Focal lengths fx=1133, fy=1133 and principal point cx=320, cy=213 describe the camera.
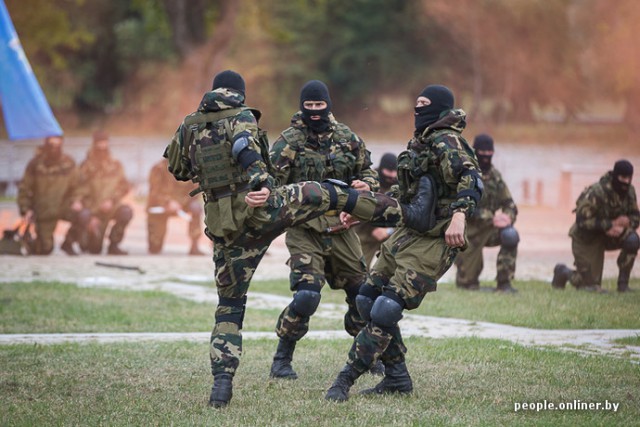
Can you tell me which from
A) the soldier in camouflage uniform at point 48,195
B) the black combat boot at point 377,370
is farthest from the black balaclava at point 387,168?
the soldier in camouflage uniform at point 48,195

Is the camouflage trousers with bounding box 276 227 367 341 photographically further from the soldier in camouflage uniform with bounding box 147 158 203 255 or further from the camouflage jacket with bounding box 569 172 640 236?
the soldier in camouflage uniform with bounding box 147 158 203 255

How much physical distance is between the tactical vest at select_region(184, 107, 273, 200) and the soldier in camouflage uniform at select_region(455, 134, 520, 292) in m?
7.41

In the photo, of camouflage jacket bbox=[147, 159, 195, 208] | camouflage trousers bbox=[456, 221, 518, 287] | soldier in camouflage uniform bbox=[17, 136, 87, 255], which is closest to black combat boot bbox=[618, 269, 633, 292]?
camouflage trousers bbox=[456, 221, 518, 287]

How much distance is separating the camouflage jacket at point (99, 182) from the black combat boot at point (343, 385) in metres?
13.2

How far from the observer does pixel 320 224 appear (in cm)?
904

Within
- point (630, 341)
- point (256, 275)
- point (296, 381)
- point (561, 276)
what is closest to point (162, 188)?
point (256, 275)

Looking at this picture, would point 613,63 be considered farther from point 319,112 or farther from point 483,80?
point 319,112

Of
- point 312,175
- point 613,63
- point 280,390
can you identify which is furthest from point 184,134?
point 613,63

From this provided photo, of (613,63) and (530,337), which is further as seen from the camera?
(613,63)

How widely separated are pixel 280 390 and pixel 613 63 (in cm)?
3695

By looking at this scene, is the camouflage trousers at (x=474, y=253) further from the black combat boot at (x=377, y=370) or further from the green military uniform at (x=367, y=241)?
the black combat boot at (x=377, y=370)

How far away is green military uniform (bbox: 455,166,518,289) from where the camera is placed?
15078 millimetres

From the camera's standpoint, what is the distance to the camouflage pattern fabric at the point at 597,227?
48.3ft

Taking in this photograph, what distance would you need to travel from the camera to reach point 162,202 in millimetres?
20656
